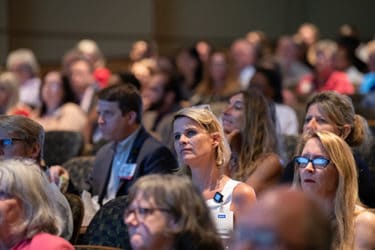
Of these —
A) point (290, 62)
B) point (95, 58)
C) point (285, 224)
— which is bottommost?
point (290, 62)

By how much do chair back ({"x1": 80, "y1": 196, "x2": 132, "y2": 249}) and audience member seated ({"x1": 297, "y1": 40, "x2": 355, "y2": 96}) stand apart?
5802mm

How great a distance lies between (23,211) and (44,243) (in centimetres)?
15

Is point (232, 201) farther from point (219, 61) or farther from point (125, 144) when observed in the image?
point (219, 61)

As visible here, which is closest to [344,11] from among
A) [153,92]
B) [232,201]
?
[153,92]

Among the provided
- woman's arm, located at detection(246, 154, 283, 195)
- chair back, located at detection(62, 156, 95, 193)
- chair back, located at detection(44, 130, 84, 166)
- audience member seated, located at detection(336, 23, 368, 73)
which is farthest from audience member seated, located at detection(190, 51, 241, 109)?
woman's arm, located at detection(246, 154, 283, 195)

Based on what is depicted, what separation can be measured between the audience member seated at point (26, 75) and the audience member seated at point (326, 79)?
2.67m

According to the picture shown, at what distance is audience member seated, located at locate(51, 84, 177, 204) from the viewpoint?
5.46 meters

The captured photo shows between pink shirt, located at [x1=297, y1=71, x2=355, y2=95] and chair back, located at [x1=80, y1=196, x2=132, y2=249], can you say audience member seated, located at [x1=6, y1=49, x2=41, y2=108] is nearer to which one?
pink shirt, located at [x1=297, y1=71, x2=355, y2=95]

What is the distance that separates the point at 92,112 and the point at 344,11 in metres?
9.95

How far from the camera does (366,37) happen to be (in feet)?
56.5

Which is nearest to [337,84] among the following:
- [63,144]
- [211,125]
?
[63,144]

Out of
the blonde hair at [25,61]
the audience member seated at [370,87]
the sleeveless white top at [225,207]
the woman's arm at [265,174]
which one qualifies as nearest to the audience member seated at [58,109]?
the blonde hair at [25,61]

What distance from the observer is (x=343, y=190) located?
394 centimetres

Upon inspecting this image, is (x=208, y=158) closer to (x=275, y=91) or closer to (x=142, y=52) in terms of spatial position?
(x=275, y=91)
